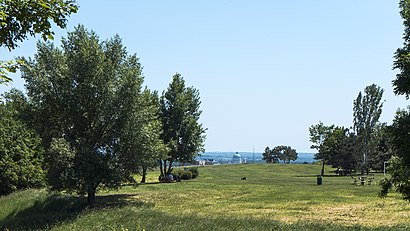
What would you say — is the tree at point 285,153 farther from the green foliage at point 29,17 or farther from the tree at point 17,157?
the green foliage at point 29,17

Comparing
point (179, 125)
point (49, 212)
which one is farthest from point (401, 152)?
point (179, 125)

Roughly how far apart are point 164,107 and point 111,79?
2682 centimetres

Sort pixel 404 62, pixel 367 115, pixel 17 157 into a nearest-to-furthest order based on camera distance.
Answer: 1. pixel 404 62
2. pixel 17 157
3. pixel 367 115

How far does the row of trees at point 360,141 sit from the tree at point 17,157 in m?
52.9

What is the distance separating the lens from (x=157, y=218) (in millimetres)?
19812

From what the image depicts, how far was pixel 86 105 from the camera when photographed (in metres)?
27.7

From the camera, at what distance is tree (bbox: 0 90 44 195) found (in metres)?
34.6

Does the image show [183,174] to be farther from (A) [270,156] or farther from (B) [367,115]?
→ (A) [270,156]

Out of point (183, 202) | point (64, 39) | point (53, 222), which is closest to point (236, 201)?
point (183, 202)

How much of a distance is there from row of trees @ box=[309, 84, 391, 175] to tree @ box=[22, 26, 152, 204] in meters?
52.9

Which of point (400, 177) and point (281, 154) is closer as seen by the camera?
point (400, 177)

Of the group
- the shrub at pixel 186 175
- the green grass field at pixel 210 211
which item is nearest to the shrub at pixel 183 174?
the shrub at pixel 186 175

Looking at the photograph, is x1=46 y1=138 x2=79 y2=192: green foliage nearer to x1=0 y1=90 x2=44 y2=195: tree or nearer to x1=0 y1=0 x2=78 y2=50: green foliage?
x1=0 y1=90 x2=44 y2=195: tree

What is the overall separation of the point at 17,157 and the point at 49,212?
38.3 feet
